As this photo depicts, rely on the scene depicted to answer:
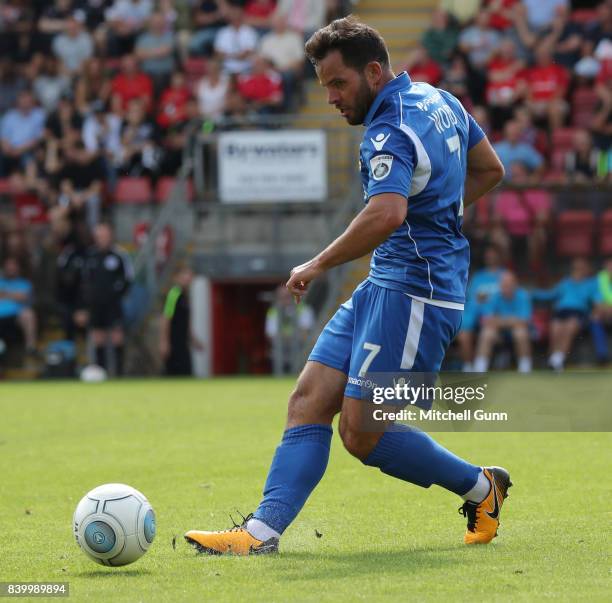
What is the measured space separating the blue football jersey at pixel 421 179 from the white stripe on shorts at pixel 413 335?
0.20 ft

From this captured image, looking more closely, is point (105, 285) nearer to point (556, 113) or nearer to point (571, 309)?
point (571, 309)

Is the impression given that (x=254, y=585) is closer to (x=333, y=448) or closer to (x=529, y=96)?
(x=333, y=448)

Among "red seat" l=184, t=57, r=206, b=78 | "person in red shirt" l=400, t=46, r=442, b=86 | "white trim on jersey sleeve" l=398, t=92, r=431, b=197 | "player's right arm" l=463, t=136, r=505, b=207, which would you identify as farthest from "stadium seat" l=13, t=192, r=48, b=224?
"white trim on jersey sleeve" l=398, t=92, r=431, b=197

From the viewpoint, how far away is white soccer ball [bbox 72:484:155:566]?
228 inches

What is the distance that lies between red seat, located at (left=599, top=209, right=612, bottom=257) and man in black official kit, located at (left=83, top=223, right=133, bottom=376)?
6492 mm

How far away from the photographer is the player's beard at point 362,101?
604cm

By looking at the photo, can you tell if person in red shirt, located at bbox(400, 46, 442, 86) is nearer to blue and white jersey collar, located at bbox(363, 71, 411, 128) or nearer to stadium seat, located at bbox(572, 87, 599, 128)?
stadium seat, located at bbox(572, 87, 599, 128)

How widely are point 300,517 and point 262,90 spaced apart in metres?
14.6

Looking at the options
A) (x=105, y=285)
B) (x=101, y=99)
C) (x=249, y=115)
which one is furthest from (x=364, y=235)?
(x=101, y=99)

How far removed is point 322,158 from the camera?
1970 cm

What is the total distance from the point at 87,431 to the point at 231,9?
39.7 feet

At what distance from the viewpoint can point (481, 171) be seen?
21.9 feet

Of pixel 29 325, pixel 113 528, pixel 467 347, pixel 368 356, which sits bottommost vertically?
pixel 29 325

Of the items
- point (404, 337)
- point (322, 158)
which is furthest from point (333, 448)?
point (322, 158)
